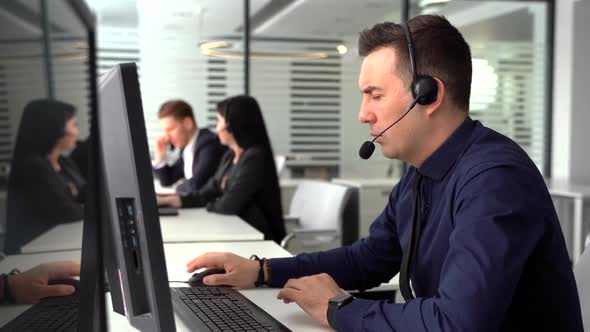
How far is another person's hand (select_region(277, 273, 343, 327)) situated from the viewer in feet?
4.16

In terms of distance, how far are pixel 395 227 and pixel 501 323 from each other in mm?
470

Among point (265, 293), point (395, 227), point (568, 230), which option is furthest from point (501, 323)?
point (568, 230)

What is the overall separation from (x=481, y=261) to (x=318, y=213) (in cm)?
255

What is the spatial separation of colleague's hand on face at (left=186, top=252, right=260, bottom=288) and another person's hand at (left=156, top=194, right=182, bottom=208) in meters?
2.07

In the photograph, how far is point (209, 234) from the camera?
2.72 metres

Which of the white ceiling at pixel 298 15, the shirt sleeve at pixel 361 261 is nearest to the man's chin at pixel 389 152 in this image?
the shirt sleeve at pixel 361 261

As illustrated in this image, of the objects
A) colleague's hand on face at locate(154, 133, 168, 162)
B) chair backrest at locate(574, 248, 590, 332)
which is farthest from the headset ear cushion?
colleague's hand on face at locate(154, 133, 168, 162)

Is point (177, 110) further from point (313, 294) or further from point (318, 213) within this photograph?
point (313, 294)

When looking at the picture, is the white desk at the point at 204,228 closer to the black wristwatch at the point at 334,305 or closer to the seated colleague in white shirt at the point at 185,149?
the black wristwatch at the point at 334,305

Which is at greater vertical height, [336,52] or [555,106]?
[336,52]

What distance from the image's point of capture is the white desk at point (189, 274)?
1.35ft

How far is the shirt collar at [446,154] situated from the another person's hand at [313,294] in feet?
0.98

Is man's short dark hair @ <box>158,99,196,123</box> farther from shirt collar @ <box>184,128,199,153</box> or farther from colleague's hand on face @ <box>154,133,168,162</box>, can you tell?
colleague's hand on face @ <box>154,133,168,162</box>

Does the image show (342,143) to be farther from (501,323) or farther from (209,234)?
(501,323)
